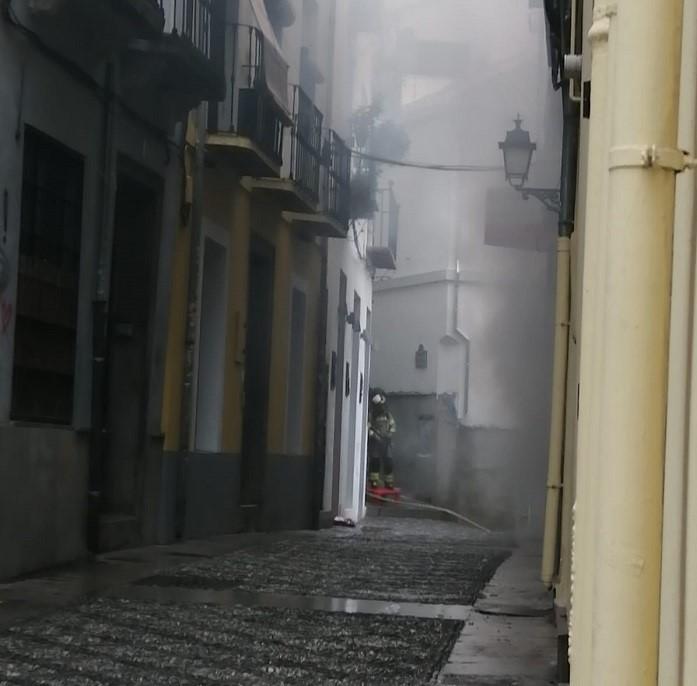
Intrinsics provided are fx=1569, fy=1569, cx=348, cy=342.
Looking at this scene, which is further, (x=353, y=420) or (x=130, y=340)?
(x=353, y=420)

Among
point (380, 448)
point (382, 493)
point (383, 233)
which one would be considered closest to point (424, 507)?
point (382, 493)

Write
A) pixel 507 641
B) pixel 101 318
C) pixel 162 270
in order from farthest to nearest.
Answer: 1. pixel 162 270
2. pixel 101 318
3. pixel 507 641

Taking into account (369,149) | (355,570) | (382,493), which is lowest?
(382,493)

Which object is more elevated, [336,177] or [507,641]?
[336,177]

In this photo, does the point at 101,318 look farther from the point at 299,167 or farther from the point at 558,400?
the point at 299,167

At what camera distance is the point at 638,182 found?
1797mm

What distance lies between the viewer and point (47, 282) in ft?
33.0

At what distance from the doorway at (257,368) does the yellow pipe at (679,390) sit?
14.4m

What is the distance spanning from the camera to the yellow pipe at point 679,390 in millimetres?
1857

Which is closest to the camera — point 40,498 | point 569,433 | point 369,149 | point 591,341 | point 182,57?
point 591,341

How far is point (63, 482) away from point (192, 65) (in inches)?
135

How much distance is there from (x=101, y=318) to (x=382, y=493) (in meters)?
18.5

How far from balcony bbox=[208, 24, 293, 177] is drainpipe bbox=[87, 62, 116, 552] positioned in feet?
9.20

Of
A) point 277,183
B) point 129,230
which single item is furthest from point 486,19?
point 129,230
